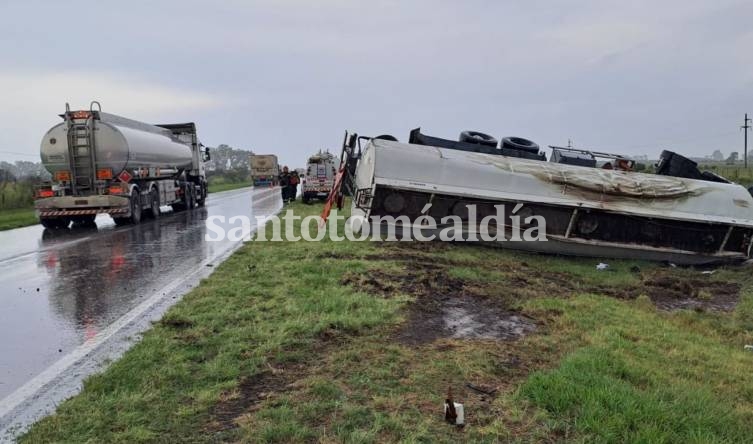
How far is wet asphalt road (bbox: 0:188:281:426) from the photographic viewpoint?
199 inches

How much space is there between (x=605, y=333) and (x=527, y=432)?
234cm

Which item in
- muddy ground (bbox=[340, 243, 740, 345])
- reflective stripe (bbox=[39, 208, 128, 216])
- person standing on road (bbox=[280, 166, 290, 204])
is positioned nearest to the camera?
muddy ground (bbox=[340, 243, 740, 345])

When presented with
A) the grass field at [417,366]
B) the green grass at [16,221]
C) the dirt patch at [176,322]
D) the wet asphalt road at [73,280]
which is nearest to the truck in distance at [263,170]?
the green grass at [16,221]

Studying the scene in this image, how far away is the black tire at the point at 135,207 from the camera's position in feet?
54.3

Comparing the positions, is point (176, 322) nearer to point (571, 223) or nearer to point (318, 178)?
point (571, 223)

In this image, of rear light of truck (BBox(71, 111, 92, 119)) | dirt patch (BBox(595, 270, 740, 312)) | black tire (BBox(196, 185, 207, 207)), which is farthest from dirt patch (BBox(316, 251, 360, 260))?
black tire (BBox(196, 185, 207, 207))

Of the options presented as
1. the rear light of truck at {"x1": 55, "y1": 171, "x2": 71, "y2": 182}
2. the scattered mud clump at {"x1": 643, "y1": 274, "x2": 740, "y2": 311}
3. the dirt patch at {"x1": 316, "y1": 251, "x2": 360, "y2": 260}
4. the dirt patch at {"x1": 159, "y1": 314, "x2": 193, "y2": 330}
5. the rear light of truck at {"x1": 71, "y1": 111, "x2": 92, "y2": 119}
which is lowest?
the scattered mud clump at {"x1": 643, "y1": 274, "x2": 740, "y2": 311}

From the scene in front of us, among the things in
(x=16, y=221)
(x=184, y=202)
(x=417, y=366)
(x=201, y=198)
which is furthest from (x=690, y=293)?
(x=201, y=198)

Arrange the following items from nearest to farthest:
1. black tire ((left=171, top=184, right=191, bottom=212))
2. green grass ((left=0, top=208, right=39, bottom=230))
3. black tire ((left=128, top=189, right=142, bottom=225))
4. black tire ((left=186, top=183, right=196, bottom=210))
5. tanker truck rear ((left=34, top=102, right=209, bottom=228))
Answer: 1. tanker truck rear ((left=34, top=102, right=209, bottom=228))
2. green grass ((left=0, top=208, right=39, bottom=230))
3. black tire ((left=128, top=189, right=142, bottom=225))
4. black tire ((left=171, top=184, right=191, bottom=212))
5. black tire ((left=186, top=183, right=196, bottom=210))

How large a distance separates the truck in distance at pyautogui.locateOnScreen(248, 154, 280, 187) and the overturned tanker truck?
44.9m

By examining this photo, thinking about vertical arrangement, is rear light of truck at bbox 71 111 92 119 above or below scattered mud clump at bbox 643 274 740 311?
above

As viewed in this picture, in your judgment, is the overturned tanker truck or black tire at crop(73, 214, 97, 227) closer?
the overturned tanker truck

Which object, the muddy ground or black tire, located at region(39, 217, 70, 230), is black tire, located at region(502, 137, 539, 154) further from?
black tire, located at region(39, 217, 70, 230)

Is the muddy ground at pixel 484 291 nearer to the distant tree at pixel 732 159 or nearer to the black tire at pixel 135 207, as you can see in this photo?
the black tire at pixel 135 207
